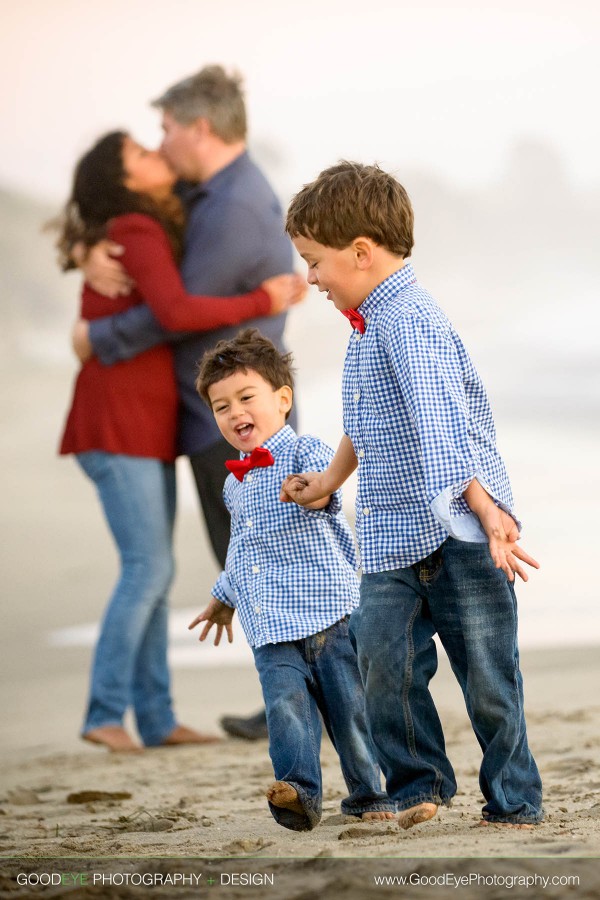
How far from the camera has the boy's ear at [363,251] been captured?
2064 mm

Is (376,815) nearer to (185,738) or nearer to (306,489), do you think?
(306,489)

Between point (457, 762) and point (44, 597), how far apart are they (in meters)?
4.10

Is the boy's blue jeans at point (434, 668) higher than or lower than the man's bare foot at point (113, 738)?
higher

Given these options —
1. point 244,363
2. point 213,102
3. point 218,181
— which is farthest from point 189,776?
point 213,102

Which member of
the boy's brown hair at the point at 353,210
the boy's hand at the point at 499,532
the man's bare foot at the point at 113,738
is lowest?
the man's bare foot at the point at 113,738

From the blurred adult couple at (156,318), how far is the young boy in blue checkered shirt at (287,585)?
1300mm

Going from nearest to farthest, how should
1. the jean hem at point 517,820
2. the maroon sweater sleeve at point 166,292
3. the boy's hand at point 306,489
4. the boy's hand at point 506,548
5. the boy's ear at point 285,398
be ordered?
the boy's hand at point 506,548, the jean hem at point 517,820, the boy's hand at point 306,489, the boy's ear at point 285,398, the maroon sweater sleeve at point 166,292

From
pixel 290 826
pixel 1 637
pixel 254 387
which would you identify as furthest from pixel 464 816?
pixel 1 637

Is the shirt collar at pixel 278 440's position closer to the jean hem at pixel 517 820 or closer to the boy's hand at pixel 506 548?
the boy's hand at pixel 506 548

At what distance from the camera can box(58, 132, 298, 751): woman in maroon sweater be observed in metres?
3.78

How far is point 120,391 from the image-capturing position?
387 cm

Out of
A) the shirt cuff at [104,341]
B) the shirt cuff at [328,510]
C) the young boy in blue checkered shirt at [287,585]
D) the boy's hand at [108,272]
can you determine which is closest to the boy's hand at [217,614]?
the young boy in blue checkered shirt at [287,585]

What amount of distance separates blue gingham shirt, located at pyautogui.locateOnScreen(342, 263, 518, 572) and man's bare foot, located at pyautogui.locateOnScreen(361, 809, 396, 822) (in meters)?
0.47

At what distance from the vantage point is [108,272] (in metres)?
3.91
